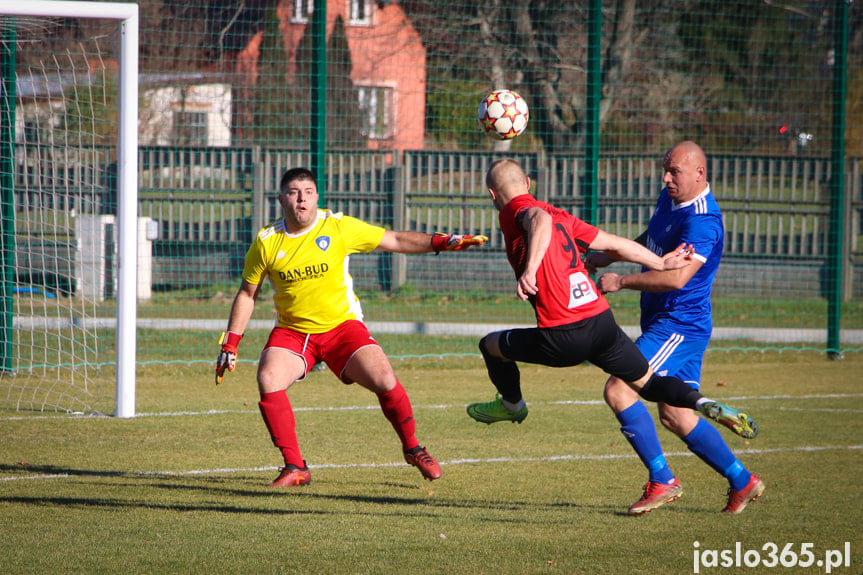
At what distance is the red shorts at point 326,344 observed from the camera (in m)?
6.62

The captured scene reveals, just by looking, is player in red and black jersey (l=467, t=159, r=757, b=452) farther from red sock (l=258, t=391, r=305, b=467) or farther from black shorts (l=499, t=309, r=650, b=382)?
red sock (l=258, t=391, r=305, b=467)

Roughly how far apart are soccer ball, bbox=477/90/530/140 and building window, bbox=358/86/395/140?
25.1 ft

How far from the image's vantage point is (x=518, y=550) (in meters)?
5.01

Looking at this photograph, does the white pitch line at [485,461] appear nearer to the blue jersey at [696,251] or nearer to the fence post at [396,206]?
the blue jersey at [696,251]

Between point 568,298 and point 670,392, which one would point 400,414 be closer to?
point 568,298

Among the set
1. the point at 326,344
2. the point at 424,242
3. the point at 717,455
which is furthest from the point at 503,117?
the point at 717,455

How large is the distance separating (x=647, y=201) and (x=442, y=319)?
12.1 ft

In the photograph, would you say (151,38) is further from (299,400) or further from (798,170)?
(798,170)

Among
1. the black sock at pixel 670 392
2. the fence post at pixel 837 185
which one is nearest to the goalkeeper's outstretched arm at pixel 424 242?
the black sock at pixel 670 392

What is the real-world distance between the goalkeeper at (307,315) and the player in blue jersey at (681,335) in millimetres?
1455

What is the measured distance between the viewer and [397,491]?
642 centimetres

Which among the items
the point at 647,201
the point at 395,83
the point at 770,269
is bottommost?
the point at 770,269

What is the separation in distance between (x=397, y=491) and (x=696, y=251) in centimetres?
255

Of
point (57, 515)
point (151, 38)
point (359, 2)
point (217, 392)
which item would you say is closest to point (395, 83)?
point (359, 2)
